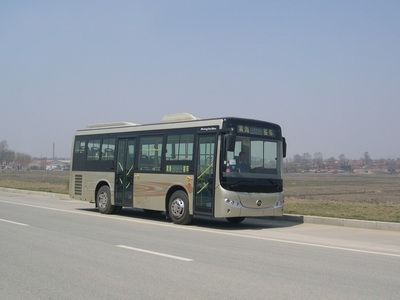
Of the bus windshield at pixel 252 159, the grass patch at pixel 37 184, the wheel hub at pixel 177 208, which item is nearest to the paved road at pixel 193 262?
the wheel hub at pixel 177 208

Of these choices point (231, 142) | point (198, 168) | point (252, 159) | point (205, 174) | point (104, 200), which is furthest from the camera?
point (104, 200)

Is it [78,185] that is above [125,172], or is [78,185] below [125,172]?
below

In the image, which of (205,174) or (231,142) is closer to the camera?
(231,142)

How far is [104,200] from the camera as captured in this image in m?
19.7

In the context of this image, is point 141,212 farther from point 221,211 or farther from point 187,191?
point 221,211

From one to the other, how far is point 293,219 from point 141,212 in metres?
6.40

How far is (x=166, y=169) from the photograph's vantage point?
1684 centimetres

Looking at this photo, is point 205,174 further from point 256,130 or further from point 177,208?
point 256,130

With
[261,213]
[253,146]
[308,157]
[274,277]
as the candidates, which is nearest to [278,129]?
[253,146]

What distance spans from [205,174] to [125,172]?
4.20 metres

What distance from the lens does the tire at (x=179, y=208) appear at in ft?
52.5

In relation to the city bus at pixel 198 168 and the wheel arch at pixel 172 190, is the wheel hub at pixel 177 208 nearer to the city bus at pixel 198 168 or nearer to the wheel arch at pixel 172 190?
the city bus at pixel 198 168

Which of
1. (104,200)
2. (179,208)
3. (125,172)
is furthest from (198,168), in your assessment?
(104,200)

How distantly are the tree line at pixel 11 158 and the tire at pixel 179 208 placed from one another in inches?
5905
